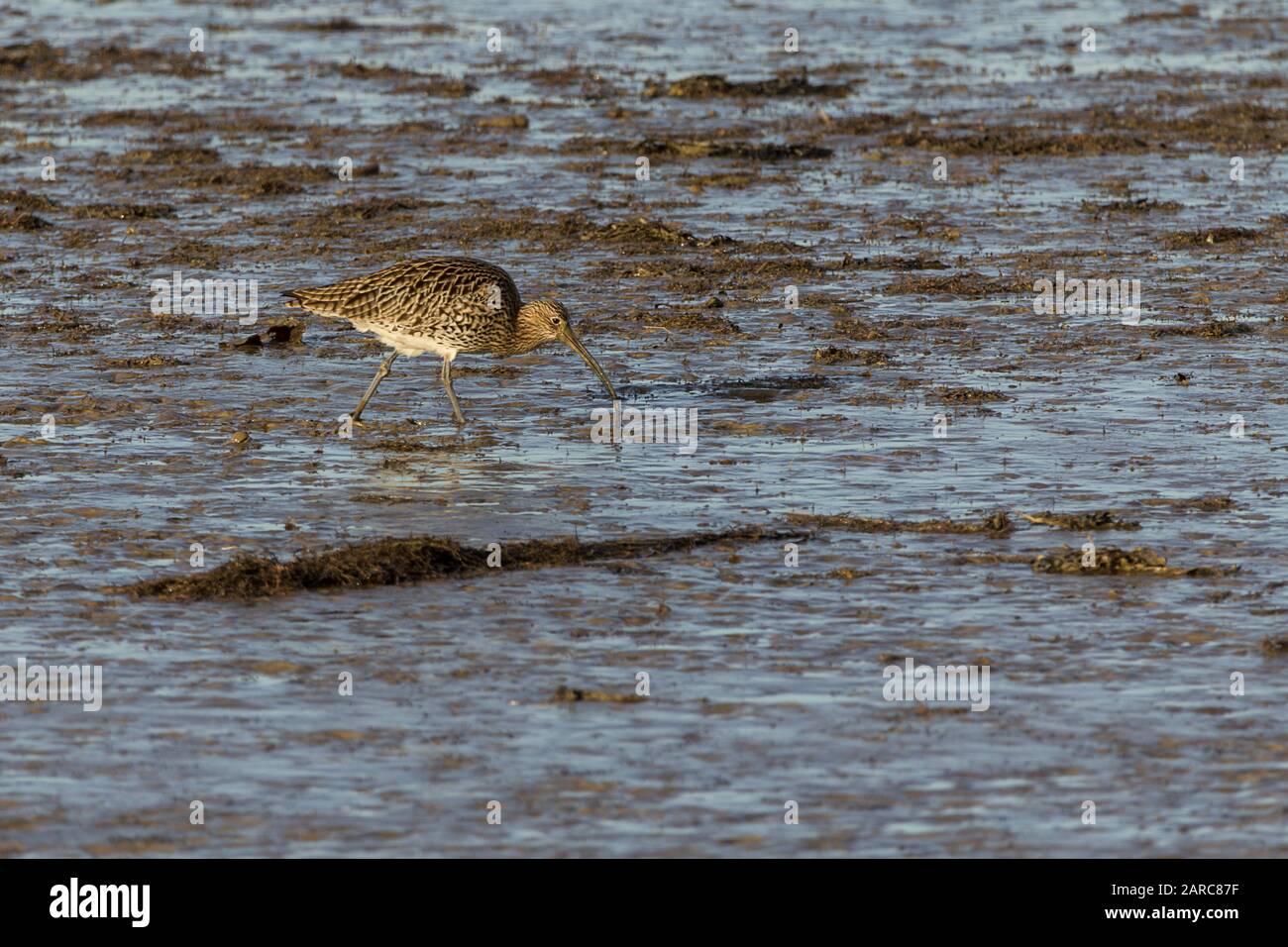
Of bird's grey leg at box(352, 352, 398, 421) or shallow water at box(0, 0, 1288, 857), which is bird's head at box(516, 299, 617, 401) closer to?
shallow water at box(0, 0, 1288, 857)

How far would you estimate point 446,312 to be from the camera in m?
14.9

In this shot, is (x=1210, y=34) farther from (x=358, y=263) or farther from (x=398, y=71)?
(x=358, y=263)

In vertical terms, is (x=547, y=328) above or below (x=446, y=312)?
below

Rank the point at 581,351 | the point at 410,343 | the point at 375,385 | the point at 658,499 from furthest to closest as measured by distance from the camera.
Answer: the point at 581,351, the point at 410,343, the point at 375,385, the point at 658,499

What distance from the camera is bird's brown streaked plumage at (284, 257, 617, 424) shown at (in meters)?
14.9

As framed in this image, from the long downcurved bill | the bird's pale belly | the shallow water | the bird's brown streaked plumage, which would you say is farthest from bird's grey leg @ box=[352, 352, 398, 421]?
the long downcurved bill

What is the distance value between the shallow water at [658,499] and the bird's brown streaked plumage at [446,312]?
0.47 m

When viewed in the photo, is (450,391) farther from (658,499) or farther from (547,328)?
(658,499)

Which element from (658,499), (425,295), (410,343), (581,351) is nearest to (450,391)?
(410,343)

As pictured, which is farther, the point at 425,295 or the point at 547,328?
the point at 547,328

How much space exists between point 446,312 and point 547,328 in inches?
30.2

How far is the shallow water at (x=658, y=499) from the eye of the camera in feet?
28.4

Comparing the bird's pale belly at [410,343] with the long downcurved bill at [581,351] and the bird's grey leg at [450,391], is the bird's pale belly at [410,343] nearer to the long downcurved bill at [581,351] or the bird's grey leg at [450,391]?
the bird's grey leg at [450,391]

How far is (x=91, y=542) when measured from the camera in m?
12.1
